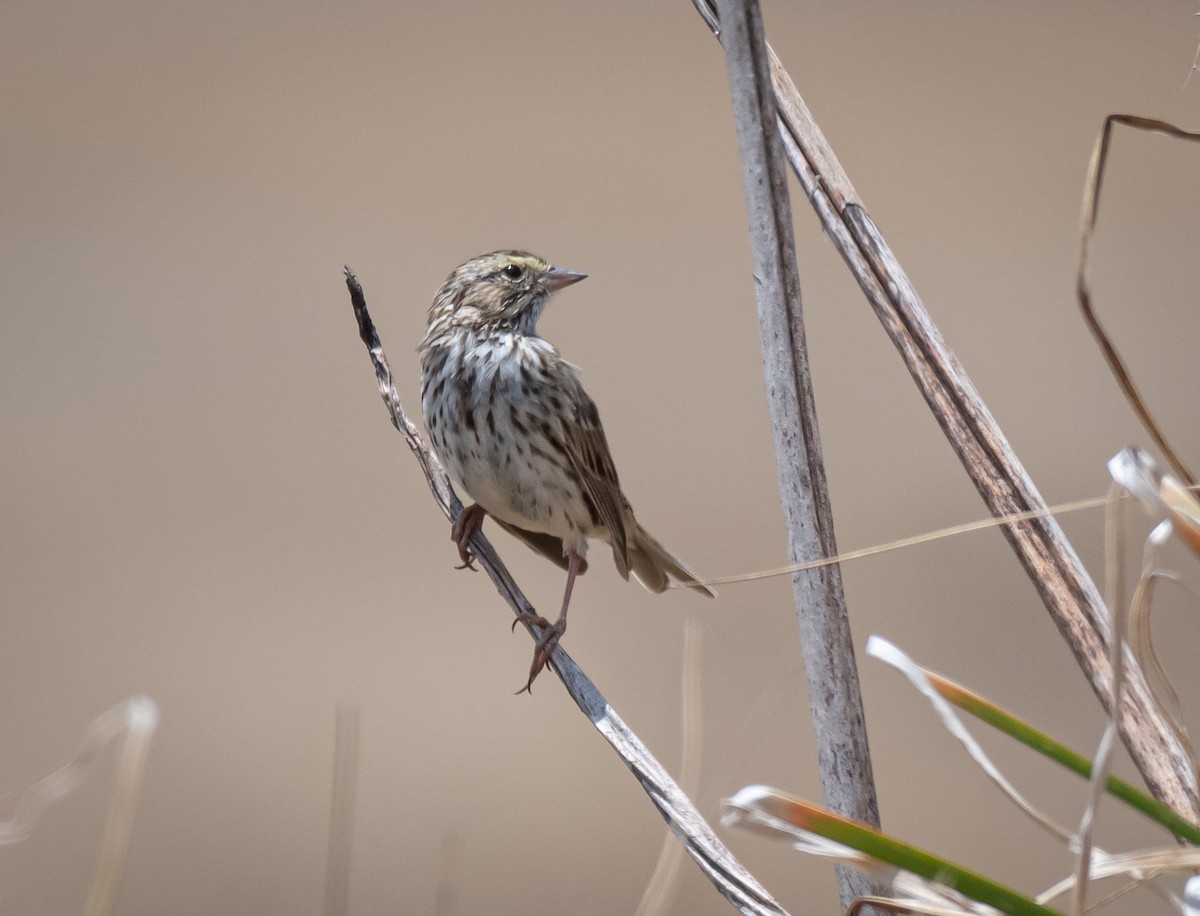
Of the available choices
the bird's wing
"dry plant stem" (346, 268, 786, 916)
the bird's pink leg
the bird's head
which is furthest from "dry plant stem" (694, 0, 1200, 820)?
the bird's head

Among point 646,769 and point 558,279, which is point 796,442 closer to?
point 646,769

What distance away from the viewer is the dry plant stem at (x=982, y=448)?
0.79 m

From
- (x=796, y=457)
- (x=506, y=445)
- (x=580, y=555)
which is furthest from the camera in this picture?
(x=580, y=555)

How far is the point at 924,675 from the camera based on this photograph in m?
0.67

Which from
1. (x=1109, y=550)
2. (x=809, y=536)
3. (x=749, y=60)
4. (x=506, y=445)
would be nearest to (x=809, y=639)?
(x=809, y=536)

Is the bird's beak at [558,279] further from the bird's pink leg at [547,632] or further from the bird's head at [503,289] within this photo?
the bird's pink leg at [547,632]

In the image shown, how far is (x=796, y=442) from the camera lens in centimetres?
83

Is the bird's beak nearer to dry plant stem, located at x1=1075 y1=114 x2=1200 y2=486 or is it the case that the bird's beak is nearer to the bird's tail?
the bird's tail

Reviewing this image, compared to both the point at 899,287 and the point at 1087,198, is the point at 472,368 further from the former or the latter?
the point at 1087,198

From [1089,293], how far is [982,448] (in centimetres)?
30

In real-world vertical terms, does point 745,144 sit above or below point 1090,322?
above

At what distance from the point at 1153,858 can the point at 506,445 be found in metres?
1.89

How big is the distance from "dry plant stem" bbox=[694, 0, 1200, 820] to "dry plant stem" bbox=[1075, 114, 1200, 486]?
163mm

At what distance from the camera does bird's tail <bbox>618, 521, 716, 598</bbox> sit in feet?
8.68
